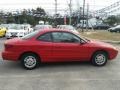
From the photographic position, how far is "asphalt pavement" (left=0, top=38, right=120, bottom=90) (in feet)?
24.7

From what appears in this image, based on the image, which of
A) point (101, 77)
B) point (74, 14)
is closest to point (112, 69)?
point (101, 77)

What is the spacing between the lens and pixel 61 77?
859cm

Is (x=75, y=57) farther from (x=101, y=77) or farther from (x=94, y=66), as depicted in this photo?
(x=101, y=77)

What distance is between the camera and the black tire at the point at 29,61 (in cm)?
971

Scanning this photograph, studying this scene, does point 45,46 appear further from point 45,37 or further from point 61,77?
point 61,77

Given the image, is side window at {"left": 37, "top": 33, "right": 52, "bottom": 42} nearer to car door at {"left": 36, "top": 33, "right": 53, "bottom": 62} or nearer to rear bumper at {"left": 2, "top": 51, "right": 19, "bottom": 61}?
car door at {"left": 36, "top": 33, "right": 53, "bottom": 62}

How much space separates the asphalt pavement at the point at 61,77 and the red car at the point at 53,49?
0.32 metres

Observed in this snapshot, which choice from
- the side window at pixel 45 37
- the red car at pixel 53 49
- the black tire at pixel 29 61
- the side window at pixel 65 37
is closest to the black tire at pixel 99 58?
the red car at pixel 53 49

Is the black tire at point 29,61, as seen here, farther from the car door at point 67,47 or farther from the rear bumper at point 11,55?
the car door at point 67,47

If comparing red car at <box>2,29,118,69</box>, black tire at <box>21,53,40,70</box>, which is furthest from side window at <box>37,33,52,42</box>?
black tire at <box>21,53,40,70</box>

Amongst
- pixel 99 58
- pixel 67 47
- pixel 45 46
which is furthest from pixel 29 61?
pixel 99 58

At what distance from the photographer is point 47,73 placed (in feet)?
30.0

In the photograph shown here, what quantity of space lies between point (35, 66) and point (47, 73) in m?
0.83

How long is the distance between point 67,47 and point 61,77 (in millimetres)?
1653
